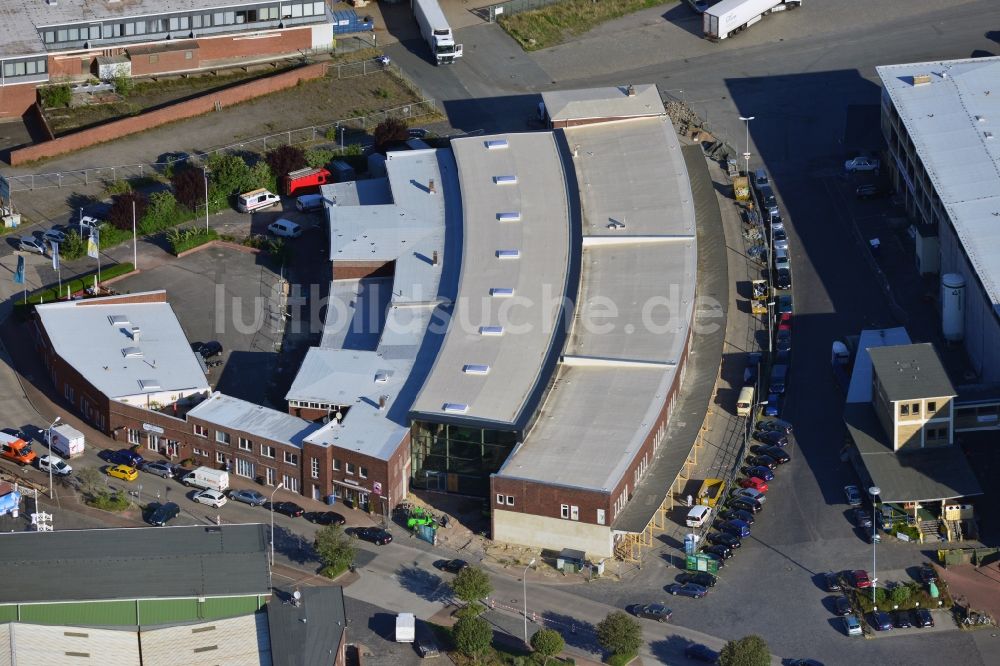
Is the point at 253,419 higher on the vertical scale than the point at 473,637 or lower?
higher

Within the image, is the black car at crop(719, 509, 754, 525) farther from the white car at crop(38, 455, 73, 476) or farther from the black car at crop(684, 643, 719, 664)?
the white car at crop(38, 455, 73, 476)

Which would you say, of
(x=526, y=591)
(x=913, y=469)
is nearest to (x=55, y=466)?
(x=526, y=591)

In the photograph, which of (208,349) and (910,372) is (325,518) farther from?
(910,372)

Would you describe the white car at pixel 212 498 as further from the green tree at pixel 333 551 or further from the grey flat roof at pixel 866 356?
the grey flat roof at pixel 866 356

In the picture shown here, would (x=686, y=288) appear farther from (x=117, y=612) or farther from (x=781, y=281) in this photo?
(x=117, y=612)

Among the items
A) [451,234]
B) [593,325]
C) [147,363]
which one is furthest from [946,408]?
[147,363]

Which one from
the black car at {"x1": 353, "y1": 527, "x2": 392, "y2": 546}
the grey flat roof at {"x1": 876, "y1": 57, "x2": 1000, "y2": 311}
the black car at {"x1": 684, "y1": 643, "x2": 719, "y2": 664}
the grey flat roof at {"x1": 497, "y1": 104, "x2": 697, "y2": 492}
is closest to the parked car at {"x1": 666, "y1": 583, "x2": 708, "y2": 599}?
the black car at {"x1": 684, "y1": 643, "x2": 719, "y2": 664}
